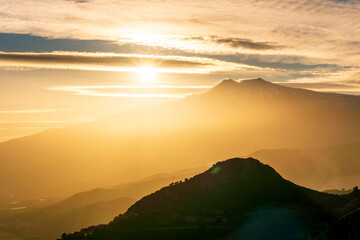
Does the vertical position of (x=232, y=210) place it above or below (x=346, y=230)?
above

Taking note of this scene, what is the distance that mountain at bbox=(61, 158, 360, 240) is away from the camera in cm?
11650

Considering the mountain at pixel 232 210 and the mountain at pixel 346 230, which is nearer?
the mountain at pixel 346 230

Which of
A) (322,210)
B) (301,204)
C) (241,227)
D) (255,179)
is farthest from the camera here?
(255,179)

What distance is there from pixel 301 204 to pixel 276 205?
7156mm

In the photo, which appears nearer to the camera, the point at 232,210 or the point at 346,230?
the point at 346,230

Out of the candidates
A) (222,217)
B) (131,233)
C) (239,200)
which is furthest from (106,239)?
(239,200)

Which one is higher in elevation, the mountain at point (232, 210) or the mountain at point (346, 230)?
the mountain at point (232, 210)

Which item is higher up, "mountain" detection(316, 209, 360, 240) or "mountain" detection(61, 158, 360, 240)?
"mountain" detection(61, 158, 360, 240)

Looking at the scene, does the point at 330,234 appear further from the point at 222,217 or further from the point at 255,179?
the point at 255,179

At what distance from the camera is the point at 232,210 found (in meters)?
138

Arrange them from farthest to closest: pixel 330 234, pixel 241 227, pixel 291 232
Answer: pixel 241 227
pixel 291 232
pixel 330 234

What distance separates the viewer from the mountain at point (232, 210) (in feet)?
382

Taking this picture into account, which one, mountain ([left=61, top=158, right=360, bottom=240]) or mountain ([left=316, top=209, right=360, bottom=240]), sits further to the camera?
mountain ([left=61, top=158, right=360, bottom=240])

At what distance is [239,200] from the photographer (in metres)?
146
